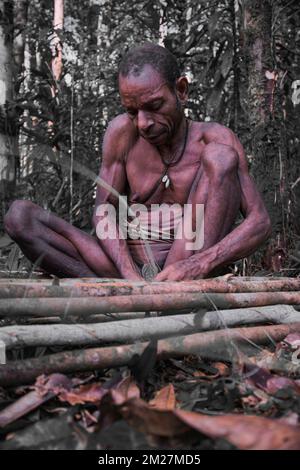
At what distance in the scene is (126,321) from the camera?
5.21 ft

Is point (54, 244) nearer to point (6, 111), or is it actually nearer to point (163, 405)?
point (163, 405)

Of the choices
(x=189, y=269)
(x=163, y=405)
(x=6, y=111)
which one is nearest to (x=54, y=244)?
(x=189, y=269)

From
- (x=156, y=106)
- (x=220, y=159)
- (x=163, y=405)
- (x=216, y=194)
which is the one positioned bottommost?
(x=163, y=405)

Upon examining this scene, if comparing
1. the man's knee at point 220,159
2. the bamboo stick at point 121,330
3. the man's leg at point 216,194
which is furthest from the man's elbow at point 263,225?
the bamboo stick at point 121,330

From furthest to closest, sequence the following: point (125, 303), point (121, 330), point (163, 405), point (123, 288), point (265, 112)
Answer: point (265, 112) < point (123, 288) < point (125, 303) < point (121, 330) < point (163, 405)

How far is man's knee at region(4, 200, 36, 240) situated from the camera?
2939 millimetres

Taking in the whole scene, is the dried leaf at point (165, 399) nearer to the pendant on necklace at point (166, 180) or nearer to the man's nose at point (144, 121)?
the man's nose at point (144, 121)

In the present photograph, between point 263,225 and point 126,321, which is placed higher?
point 263,225

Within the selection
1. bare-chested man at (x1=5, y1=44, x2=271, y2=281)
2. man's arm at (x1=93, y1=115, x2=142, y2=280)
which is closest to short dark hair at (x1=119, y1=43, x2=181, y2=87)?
bare-chested man at (x1=5, y1=44, x2=271, y2=281)

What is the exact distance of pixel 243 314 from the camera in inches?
74.2

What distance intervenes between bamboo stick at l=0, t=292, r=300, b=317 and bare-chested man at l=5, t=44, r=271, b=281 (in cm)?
66

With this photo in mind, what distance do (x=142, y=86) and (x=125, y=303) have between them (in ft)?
4.15

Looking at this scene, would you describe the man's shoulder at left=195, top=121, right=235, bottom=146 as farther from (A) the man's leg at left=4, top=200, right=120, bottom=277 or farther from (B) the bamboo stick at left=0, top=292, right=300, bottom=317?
(B) the bamboo stick at left=0, top=292, right=300, bottom=317

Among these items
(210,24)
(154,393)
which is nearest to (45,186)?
(210,24)
